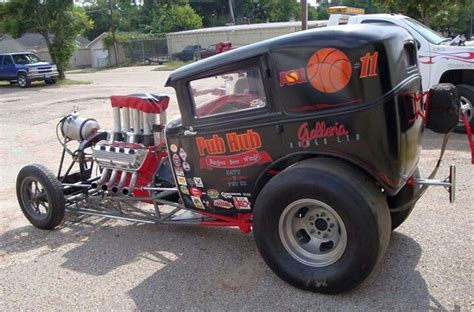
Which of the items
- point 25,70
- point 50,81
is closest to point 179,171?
point 25,70

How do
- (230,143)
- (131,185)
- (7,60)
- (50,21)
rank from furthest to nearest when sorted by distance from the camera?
(50,21), (7,60), (131,185), (230,143)

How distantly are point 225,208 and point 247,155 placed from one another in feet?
1.98

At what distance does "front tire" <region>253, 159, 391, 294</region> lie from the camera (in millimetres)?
3311

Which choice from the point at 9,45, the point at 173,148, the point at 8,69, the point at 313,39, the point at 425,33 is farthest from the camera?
the point at 9,45

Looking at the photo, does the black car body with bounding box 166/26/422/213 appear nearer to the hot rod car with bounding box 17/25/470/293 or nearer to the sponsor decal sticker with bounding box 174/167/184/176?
the hot rod car with bounding box 17/25/470/293

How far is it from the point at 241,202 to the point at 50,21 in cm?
2687

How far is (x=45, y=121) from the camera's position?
13.9 m

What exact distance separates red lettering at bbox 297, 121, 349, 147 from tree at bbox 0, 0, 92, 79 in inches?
1040

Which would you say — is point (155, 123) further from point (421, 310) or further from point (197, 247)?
point (421, 310)

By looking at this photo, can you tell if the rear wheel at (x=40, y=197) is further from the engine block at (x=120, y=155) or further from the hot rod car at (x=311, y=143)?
the hot rod car at (x=311, y=143)

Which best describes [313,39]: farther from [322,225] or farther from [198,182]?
[198,182]

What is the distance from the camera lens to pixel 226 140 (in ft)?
12.9

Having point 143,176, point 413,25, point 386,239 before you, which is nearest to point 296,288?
point 386,239

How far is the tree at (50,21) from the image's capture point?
26.7m
